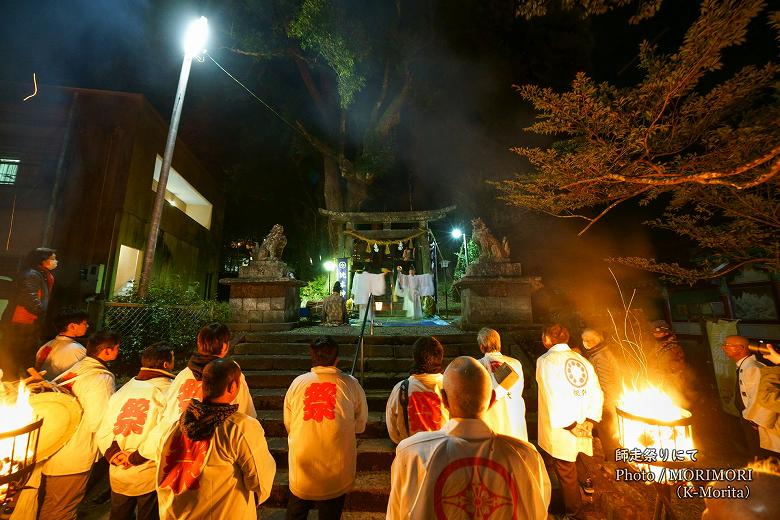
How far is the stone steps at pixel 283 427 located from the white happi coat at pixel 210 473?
281 centimetres

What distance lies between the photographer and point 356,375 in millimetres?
6199

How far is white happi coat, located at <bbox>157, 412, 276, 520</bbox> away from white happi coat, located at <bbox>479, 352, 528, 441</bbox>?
2.47 m

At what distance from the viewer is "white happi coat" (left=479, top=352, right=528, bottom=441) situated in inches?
140

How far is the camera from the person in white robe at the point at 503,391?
3.56 meters

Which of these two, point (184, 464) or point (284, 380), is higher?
point (184, 464)

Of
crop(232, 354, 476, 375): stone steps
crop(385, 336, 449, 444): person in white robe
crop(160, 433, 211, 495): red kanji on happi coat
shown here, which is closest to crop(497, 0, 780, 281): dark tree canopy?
crop(385, 336, 449, 444): person in white robe

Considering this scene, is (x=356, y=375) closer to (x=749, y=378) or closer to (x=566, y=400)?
(x=566, y=400)

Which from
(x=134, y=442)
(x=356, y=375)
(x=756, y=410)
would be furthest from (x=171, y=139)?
(x=756, y=410)

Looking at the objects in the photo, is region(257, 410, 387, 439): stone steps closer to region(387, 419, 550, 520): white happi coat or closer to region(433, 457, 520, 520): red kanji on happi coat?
region(387, 419, 550, 520): white happi coat

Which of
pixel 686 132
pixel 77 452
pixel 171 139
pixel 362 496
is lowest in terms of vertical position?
pixel 362 496

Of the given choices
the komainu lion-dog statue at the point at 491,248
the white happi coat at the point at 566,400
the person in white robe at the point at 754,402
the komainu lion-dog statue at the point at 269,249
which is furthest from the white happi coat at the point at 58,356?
the person in white robe at the point at 754,402

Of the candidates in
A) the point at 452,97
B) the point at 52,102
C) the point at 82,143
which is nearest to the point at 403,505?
the point at 82,143

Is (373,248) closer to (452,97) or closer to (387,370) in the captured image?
(452,97)

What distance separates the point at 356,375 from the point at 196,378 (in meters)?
3.69
